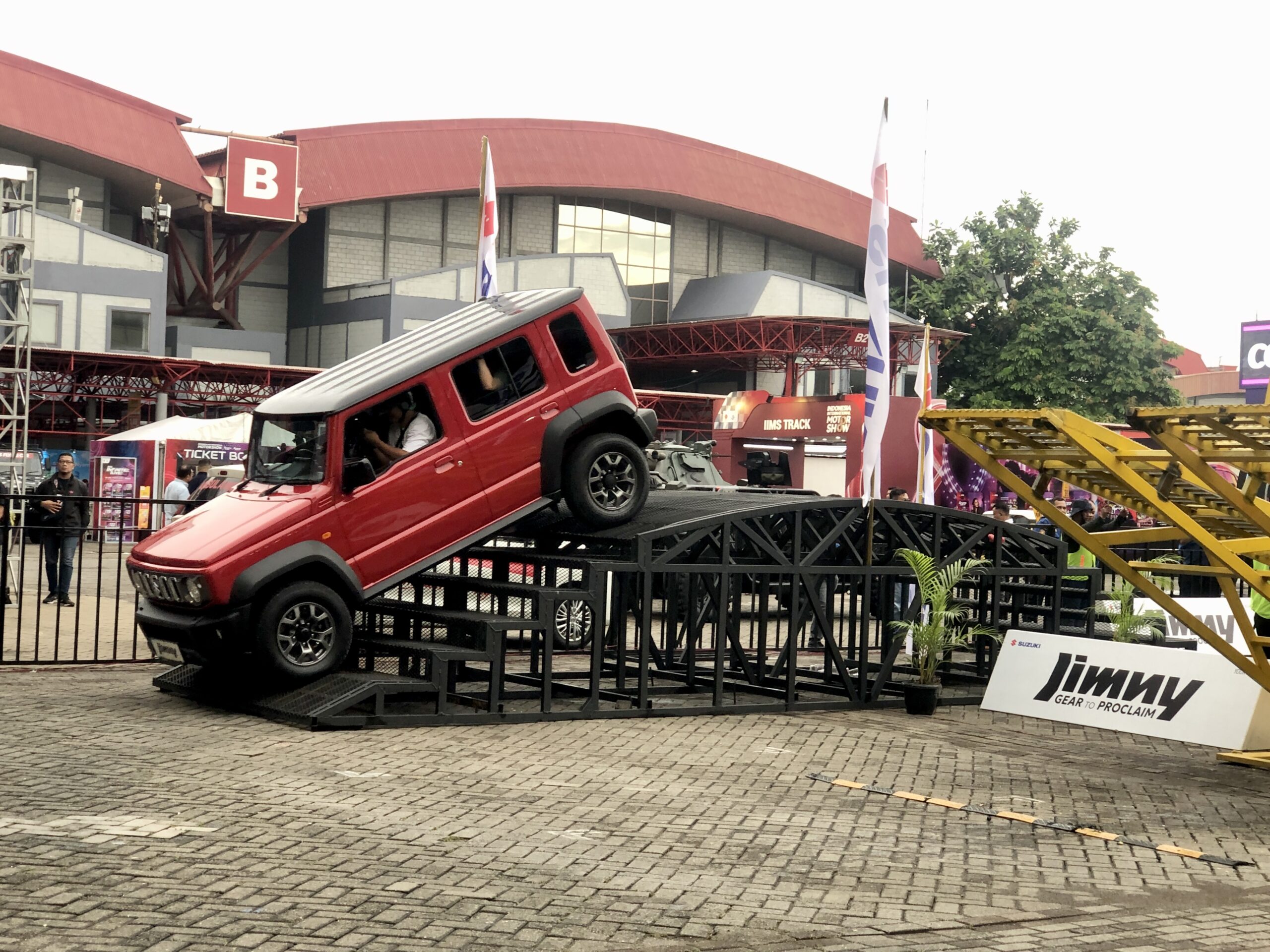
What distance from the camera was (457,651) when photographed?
→ 11.3m

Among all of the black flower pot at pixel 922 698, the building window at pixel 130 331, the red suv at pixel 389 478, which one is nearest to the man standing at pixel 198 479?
the building window at pixel 130 331

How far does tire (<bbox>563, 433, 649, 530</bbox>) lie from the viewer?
496 inches

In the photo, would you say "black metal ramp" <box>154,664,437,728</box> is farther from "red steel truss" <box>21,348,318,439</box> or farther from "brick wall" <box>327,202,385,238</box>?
"brick wall" <box>327,202,385,238</box>

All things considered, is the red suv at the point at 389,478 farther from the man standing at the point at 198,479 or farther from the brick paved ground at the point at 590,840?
the man standing at the point at 198,479

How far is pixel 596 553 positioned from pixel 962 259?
48598 mm

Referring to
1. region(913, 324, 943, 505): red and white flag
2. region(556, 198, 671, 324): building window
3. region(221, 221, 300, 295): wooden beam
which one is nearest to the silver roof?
region(913, 324, 943, 505): red and white flag

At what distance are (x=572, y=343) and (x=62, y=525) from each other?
6.42 m

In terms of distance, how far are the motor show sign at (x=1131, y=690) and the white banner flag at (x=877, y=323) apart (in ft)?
7.74

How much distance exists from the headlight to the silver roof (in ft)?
5.01

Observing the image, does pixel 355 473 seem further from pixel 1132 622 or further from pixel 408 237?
pixel 408 237

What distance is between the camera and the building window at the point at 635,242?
179 feet

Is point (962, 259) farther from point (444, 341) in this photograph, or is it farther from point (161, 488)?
point (444, 341)

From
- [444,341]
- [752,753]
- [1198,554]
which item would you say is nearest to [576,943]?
[752,753]

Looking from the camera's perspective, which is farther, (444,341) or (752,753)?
(444,341)
